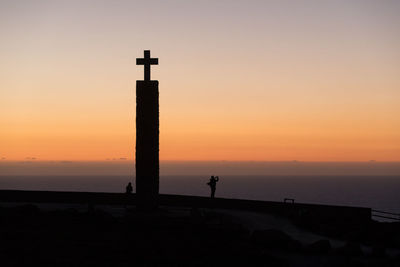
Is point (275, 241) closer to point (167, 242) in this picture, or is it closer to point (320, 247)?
point (320, 247)

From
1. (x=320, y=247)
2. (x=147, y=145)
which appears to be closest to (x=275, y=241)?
(x=320, y=247)

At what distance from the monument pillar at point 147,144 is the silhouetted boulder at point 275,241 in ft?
22.7

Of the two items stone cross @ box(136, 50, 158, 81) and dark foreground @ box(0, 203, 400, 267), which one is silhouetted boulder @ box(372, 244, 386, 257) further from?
stone cross @ box(136, 50, 158, 81)

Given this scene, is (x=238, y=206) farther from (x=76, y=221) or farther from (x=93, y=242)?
(x=93, y=242)

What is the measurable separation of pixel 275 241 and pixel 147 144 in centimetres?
868

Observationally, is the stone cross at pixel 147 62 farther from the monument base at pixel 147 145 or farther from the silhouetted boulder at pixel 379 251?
the silhouetted boulder at pixel 379 251

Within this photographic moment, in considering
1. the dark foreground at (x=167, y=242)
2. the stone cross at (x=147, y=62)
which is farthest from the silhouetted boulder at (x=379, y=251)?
the stone cross at (x=147, y=62)

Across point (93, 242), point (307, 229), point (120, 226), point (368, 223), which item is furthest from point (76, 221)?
point (368, 223)

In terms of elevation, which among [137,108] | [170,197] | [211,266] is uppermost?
[137,108]

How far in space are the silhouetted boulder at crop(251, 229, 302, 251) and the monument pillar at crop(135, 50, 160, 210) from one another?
22.7 feet

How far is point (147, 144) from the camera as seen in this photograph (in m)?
31.5

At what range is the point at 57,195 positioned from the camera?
3688 cm

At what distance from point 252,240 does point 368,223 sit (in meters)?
6.96

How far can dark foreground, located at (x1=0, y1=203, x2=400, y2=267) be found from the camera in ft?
72.7
